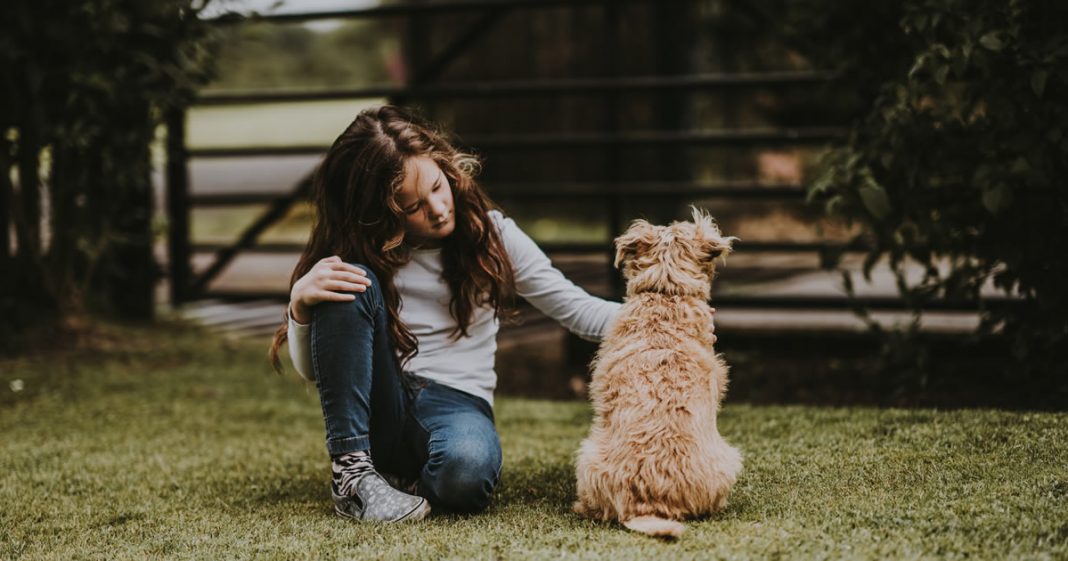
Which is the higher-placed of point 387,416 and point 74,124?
point 74,124

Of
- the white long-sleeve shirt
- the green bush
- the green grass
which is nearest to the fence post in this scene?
the green grass

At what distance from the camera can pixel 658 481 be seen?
2.25 meters

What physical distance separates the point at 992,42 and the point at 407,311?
6.56 ft

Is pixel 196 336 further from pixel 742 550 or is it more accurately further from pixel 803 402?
pixel 742 550

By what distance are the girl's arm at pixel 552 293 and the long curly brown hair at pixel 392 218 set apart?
45 mm

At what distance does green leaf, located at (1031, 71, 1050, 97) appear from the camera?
302cm

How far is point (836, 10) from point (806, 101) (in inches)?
157

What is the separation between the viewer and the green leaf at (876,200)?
3.47 m

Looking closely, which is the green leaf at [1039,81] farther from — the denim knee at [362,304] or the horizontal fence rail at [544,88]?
the denim knee at [362,304]

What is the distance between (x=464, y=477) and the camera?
2.52 m

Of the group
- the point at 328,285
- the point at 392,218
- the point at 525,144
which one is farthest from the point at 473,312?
the point at 525,144

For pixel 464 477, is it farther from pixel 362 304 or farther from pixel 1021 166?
pixel 1021 166

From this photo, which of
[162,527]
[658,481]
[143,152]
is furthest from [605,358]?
[143,152]

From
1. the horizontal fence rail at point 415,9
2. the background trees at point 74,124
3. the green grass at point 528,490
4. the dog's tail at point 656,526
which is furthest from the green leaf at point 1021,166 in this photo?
the background trees at point 74,124
